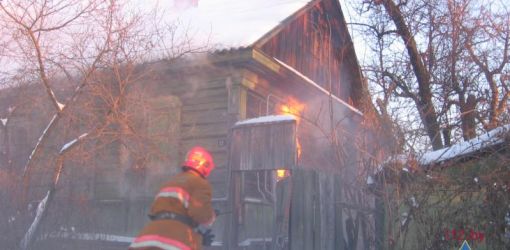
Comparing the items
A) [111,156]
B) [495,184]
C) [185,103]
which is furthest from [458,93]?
[495,184]

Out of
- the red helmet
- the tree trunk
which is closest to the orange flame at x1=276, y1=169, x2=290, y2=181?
the red helmet

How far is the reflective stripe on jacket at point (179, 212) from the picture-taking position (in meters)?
4.48

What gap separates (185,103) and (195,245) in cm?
653

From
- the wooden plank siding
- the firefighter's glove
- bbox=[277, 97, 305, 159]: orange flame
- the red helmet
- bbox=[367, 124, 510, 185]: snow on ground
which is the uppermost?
the wooden plank siding

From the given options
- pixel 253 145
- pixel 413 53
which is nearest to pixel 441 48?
pixel 413 53

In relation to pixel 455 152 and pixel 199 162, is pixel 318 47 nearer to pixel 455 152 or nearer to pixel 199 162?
pixel 455 152

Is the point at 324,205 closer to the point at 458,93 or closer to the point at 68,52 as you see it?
the point at 68,52

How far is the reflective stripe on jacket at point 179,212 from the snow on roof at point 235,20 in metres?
5.32

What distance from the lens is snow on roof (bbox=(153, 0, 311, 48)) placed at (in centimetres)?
1024

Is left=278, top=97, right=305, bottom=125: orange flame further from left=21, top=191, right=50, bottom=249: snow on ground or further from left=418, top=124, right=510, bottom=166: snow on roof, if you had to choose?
left=418, top=124, right=510, bottom=166: snow on roof

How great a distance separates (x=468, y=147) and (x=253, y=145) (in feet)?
10.1

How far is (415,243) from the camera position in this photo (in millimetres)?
6219

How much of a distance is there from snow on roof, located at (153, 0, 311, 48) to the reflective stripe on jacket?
5321 mm

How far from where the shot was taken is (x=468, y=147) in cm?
631
